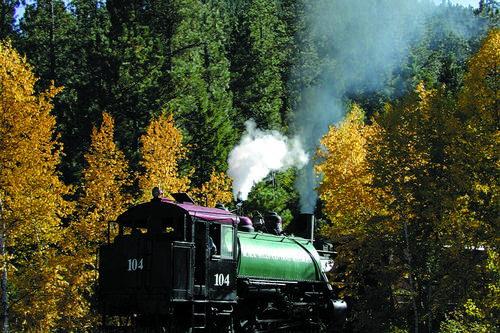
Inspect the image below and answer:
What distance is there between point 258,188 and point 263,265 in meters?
24.7

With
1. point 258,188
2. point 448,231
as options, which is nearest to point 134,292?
point 448,231

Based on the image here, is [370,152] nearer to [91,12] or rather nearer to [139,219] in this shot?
[139,219]

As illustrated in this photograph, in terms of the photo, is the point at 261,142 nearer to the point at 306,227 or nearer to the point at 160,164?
the point at 160,164

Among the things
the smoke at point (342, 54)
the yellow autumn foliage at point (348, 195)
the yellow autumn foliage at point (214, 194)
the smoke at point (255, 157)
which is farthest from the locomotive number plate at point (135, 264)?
the smoke at point (342, 54)

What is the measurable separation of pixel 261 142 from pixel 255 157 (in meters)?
2.25

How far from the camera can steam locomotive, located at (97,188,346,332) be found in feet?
50.6

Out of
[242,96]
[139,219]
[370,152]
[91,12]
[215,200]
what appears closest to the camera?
[139,219]

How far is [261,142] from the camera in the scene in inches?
1663

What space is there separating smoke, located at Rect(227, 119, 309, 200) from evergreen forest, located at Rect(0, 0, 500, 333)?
0.83 ft

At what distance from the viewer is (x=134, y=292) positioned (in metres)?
15.8

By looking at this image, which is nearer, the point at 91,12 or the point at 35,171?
the point at 35,171

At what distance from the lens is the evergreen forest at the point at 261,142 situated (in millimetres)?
20391

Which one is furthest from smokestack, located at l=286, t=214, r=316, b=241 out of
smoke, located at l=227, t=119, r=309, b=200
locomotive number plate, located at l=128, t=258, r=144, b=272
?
smoke, located at l=227, t=119, r=309, b=200

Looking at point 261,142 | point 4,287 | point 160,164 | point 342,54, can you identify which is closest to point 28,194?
point 4,287
